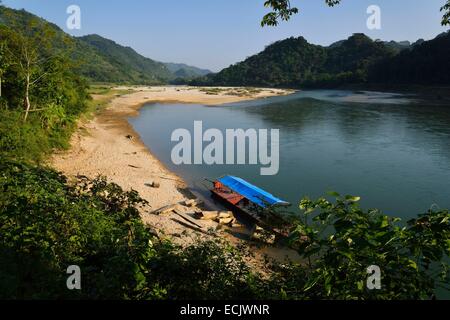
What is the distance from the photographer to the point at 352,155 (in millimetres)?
37375

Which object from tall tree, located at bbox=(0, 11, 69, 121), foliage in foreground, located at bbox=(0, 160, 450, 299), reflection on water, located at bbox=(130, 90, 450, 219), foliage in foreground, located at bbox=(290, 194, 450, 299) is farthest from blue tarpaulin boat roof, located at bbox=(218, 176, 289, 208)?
tall tree, located at bbox=(0, 11, 69, 121)

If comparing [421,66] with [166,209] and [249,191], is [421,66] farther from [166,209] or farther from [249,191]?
[166,209]

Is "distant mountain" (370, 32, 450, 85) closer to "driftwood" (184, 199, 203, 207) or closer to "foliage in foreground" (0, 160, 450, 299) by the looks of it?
"driftwood" (184, 199, 203, 207)

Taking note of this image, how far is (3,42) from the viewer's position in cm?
2512

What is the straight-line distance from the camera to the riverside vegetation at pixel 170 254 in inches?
193

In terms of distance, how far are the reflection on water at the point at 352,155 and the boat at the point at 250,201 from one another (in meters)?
2.71

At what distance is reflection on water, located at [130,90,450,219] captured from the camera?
84.9ft

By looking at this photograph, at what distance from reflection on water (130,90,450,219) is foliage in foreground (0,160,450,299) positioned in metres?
16.4

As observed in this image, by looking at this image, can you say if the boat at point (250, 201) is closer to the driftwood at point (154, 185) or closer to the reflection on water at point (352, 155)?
the reflection on water at point (352, 155)

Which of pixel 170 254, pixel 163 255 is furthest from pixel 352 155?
pixel 163 255

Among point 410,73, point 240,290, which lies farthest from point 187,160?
point 410,73

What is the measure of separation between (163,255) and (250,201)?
45.9 ft

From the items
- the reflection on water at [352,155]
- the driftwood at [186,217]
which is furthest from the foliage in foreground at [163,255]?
the reflection on water at [352,155]

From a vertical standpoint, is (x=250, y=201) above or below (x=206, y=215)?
above
